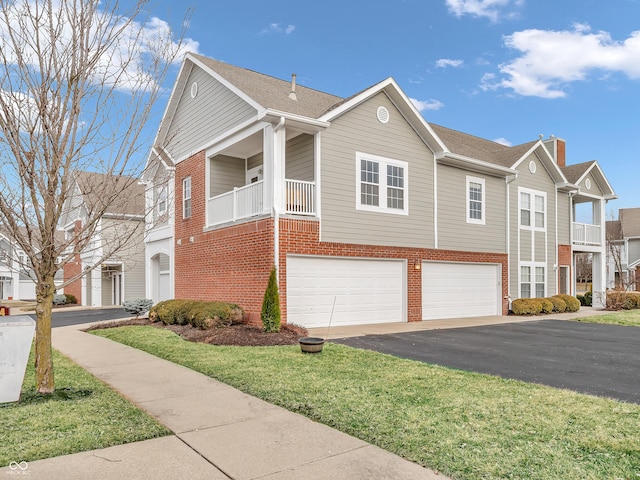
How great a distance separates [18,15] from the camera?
537 centimetres

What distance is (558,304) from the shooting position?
2003 centimetres

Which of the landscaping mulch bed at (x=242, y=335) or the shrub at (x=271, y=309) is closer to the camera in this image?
the landscaping mulch bed at (x=242, y=335)

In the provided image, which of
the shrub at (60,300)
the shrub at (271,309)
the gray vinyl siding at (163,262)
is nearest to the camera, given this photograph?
the shrub at (271,309)

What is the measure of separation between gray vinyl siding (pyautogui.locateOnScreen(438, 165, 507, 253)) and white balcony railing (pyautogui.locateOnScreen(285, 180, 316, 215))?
556cm

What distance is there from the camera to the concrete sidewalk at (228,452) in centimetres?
365

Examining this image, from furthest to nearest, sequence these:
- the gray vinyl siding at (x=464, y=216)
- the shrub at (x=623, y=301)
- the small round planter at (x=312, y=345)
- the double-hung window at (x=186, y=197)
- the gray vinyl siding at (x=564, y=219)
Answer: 1. the gray vinyl siding at (x=564, y=219)
2. the shrub at (x=623, y=301)
3. the double-hung window at (x=186, y=197)
4. the gray vinyl siding at (x=464, y=216)
5. the small round planter at (x=312, y=345)

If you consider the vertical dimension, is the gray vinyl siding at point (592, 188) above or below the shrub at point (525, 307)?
above

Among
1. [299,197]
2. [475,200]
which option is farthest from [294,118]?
[475,200]

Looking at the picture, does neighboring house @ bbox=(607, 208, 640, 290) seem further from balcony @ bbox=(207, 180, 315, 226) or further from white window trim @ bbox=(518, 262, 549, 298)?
balcony @ bbox=(207, 180, 315, 226)

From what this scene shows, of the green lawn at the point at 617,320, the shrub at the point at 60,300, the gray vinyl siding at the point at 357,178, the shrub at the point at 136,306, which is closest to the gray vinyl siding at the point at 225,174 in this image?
the gray vinyl siding at the point at 357,178

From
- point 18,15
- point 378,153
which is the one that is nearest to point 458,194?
point 378,153

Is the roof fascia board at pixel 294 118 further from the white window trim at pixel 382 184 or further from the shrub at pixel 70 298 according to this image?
the shrub at pixel 70 298

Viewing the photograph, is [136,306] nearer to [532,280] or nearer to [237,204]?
[237,204]

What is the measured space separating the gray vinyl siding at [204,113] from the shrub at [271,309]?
523cm
